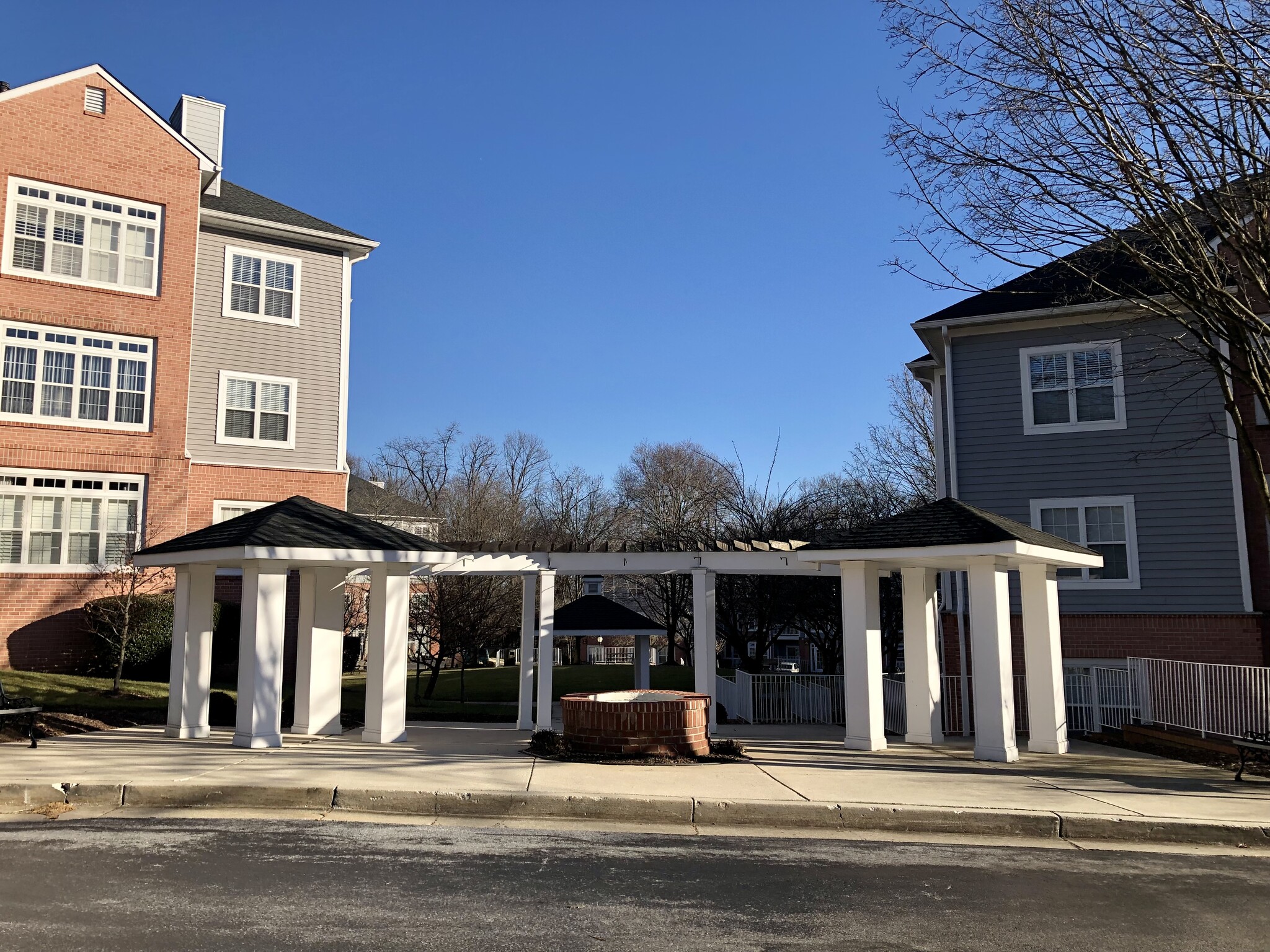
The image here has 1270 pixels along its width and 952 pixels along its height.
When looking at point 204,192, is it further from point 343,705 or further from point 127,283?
point 343,705

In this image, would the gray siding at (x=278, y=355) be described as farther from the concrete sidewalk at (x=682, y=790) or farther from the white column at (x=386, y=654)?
the concrete sidewalk at (x=682, y=790)

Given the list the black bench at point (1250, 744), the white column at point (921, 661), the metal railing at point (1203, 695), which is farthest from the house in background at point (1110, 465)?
the black bench at point (1250, 744)

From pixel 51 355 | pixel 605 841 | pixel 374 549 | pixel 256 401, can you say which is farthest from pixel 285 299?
pixel 605 841

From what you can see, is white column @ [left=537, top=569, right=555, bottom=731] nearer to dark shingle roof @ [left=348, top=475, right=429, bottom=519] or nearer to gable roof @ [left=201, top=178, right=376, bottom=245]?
gable roof @ [left=201, top=178, right=376, bottom=245]

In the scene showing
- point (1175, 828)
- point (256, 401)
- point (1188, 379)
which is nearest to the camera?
point (1175, 828)

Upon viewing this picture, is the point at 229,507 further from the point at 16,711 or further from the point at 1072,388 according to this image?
the point at 1072,388

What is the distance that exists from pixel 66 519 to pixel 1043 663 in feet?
62.0

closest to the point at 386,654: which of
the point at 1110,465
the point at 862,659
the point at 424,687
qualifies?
the point at 862,659

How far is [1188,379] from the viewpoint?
18734 mm

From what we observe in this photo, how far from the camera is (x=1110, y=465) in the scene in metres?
19.3

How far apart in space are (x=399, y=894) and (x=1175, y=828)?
676cm

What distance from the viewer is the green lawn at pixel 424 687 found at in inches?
653

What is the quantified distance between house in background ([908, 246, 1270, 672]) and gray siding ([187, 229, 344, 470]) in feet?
47.7

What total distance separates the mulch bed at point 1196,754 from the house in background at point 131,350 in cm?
1800
